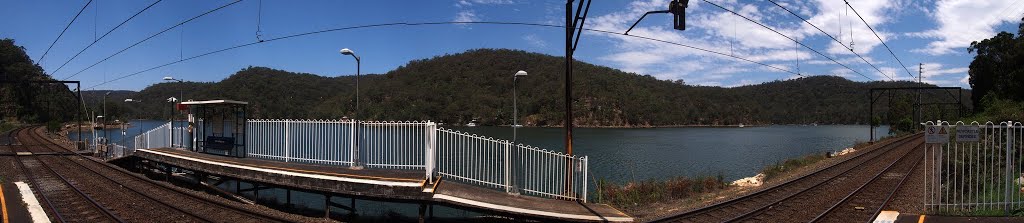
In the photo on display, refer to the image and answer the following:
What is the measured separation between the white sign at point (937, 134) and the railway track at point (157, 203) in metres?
11.0

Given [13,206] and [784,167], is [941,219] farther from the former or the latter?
[784,167]

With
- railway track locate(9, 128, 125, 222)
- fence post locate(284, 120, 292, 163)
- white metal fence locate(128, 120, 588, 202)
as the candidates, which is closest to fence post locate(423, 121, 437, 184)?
white metal fence locate(128, 120, 588, 202)

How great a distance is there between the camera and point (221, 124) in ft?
56.7

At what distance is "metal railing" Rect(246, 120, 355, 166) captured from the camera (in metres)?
13.9

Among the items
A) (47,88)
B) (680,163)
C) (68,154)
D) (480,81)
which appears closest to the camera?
A: (68,154)

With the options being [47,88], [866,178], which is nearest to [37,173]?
[866,178]

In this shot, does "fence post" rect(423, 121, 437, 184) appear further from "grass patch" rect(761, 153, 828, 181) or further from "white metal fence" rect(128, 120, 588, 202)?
"grass patch" rect(761, 153, 828, 181)

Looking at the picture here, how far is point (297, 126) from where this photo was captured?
14.5 m

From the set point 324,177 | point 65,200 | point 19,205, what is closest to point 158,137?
point 65,200

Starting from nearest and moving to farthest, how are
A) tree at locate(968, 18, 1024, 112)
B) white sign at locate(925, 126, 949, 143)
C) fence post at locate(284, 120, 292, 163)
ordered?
white sign at locate(925, 126, 949, 143) < fence post at locate(284, 120, 292, 163) < tree at locate(968, 18, 1024, 112)

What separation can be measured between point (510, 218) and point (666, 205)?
14.5 ft

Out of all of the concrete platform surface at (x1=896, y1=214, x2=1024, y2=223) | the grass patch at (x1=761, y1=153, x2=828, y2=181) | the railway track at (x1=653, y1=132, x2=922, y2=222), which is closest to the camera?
the concrete platform surface at (x1=896, y1=214, x2=1024, y2=223)

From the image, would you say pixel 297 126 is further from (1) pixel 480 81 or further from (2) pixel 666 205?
(1) pixel 480 81

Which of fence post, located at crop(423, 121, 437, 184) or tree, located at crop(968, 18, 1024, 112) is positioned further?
tree, located at crop(968, 18, 1024, 112)
